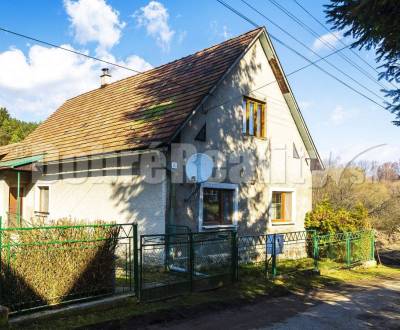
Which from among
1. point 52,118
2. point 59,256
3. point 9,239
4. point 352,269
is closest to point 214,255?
point 59,256

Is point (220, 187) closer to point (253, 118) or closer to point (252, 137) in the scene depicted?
point (252, 137)

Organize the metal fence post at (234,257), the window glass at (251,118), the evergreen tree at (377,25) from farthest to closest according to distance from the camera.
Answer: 1. the window glass at (251,118)
2. the metal fence post at (234,257)
3. the evergreen tree at (377,25)

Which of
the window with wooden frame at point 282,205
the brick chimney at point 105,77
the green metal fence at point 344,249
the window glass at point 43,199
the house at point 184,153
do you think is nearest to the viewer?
the house at point 184,153

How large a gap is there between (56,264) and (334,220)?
35.8ft

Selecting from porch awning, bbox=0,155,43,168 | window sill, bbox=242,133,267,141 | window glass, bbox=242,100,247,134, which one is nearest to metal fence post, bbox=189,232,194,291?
window sill, bbox=242,133,267,141

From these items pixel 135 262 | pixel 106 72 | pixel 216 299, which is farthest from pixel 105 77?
pixel 216 299

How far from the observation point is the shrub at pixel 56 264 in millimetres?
6473

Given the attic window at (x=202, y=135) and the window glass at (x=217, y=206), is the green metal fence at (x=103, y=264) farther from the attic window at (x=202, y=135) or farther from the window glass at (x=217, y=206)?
the attic window at (x=202, y=135)

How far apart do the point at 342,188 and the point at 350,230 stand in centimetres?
1074

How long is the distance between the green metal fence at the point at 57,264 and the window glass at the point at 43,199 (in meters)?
8.60

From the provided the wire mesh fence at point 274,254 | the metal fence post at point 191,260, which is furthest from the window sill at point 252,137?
the metal fence post at point 191,260

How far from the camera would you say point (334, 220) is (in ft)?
48.8

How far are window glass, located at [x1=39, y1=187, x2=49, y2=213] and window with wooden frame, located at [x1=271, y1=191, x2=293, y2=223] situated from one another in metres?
8.86

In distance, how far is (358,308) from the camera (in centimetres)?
866
